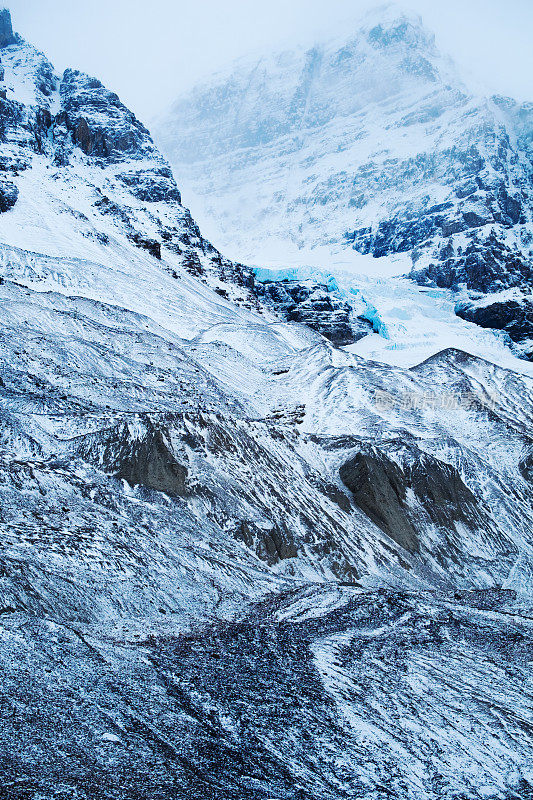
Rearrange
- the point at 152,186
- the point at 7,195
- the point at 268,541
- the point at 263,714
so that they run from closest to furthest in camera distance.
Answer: the point at 263,714 < the point at 268,541 < the point at 7,195 < the point at 152,186

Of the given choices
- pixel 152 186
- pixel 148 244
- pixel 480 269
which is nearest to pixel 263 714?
pixel 148 244

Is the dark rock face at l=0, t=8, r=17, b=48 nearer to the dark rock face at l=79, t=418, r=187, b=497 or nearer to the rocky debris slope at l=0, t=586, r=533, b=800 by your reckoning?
the dark rock face at l=79, t=418, r=187, b=497

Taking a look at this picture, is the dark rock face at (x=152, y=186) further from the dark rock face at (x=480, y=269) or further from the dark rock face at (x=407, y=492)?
the dark rock face at (x=407, y=492)

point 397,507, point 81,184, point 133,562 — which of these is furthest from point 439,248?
point 133,562

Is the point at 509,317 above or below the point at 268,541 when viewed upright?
above

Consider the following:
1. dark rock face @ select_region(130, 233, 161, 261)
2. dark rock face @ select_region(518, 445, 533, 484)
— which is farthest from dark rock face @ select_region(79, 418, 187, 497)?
dark rock face @ select_region(130, 233, 161, 261)

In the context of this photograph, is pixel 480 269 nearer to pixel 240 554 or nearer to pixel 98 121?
pixel 98 121

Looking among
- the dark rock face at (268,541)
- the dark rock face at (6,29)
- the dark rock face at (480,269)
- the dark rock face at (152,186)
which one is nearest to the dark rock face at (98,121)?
the dark rock face at (152,186)
